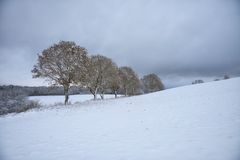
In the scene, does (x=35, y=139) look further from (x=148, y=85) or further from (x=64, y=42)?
(x=148, y=85)

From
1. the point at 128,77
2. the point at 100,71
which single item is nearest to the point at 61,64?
the point at 100,71

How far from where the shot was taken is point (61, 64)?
106 ft

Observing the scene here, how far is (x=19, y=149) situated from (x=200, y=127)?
9621mm

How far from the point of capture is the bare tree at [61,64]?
3172 centimetres

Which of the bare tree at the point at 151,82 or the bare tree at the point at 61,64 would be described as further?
the bare tree at the point at 151,82

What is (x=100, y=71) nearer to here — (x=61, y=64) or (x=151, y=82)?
(x=61, y=64)

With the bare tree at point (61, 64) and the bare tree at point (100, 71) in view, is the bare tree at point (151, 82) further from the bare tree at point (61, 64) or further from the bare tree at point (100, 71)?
the bare tree at point (61, 64)

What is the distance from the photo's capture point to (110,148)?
771 cm

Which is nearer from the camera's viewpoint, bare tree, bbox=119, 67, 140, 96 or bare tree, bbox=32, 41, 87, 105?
bare tree, bbox=32, 41, 87, 105

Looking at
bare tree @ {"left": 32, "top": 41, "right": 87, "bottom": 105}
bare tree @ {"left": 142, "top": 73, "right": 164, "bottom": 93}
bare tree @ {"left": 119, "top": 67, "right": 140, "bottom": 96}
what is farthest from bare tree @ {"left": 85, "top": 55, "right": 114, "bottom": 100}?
bare tree @ {"left": 142, "top": 73, "right": 164, "bottom": 93}

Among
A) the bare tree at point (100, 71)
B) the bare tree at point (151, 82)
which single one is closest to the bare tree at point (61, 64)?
the bare tree at point (100, 71)

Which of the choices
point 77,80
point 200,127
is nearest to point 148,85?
point 77,80

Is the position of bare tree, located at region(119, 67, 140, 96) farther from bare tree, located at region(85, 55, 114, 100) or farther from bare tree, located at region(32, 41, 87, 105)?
bare tree, located at region(32, 41, 87, 105)

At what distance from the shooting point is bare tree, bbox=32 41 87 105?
104 ft
